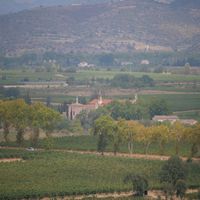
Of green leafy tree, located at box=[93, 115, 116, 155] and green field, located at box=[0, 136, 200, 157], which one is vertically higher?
green leafy tree, located at box=[93, 115, 116, 155]

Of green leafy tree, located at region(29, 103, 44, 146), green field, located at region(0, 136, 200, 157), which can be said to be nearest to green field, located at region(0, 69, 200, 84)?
green field, located at region(0, 136, 200, 157)

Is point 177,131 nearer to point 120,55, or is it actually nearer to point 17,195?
point 17,195

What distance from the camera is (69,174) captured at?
193 ft

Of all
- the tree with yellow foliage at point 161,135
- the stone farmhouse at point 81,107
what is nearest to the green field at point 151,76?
the stone farmhouse at point 81,107

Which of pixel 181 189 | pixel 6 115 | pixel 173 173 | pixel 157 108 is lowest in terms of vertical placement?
pixel 181 189

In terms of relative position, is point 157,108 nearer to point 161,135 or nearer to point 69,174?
point 161,135

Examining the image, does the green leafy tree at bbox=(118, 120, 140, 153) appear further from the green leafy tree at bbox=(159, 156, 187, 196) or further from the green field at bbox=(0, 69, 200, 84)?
the green field at bbox=(0, 69, 200, 84)

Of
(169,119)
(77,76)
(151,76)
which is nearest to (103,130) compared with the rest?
(169,119)

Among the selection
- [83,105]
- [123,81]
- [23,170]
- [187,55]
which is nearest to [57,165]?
[23,170]

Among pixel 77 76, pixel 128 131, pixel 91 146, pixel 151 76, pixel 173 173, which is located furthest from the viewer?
pixel 77 76

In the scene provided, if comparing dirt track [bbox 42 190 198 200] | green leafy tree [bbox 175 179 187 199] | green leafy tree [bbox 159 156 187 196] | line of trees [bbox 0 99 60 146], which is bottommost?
dirt track [bbox 42 190 198 200]

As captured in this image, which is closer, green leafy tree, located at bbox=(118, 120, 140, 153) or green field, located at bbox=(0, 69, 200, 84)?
green leafy tree, located at bbox=(118, 120, 140, 153)

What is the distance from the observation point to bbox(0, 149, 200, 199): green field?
178 ft

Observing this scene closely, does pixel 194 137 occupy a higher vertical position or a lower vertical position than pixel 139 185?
higher
